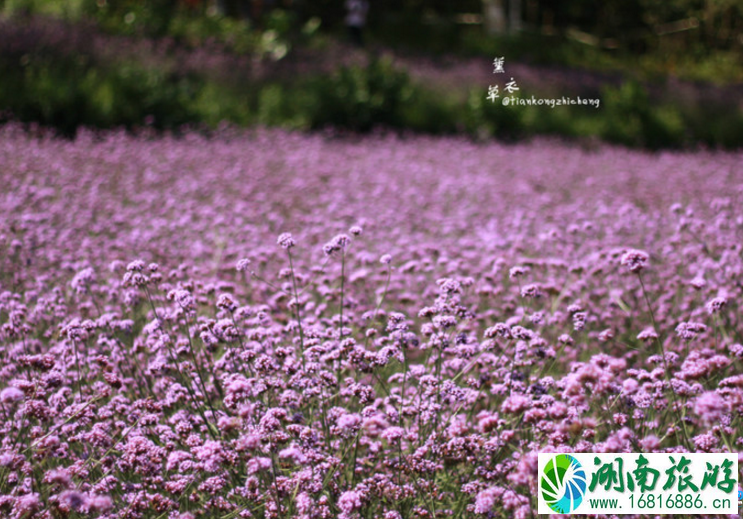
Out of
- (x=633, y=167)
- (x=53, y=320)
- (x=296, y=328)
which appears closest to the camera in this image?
(x=296, y=328)

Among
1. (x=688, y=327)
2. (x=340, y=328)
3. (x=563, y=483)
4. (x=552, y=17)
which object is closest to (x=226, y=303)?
(x=340, y=328)

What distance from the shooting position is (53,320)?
12.8ft

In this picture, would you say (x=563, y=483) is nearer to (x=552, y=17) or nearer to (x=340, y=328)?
(x=340, y=328)

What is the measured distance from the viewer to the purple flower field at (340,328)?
2.38m

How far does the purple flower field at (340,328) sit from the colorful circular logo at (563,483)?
67 mm

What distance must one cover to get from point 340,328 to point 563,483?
3.64ft

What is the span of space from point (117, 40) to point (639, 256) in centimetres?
1405

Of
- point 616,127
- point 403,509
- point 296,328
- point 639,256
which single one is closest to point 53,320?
point 296,328

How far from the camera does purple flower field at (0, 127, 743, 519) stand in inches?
93.8

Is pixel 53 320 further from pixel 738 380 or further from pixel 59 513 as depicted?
pixel 738 380

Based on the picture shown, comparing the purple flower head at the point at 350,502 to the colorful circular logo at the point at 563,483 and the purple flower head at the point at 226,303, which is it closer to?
the colorful circular logo at the point at 563,483

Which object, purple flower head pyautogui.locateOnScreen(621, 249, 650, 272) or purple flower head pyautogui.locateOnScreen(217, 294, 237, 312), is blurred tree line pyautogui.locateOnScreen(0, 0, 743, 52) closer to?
purple flower head pyautogui.locateOnScreen(217, 294, 237, 312)

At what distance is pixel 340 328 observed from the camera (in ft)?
9.64

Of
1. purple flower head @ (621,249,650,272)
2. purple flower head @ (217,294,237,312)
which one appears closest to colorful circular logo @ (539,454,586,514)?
purple flower head @ (621,249,650,272)
